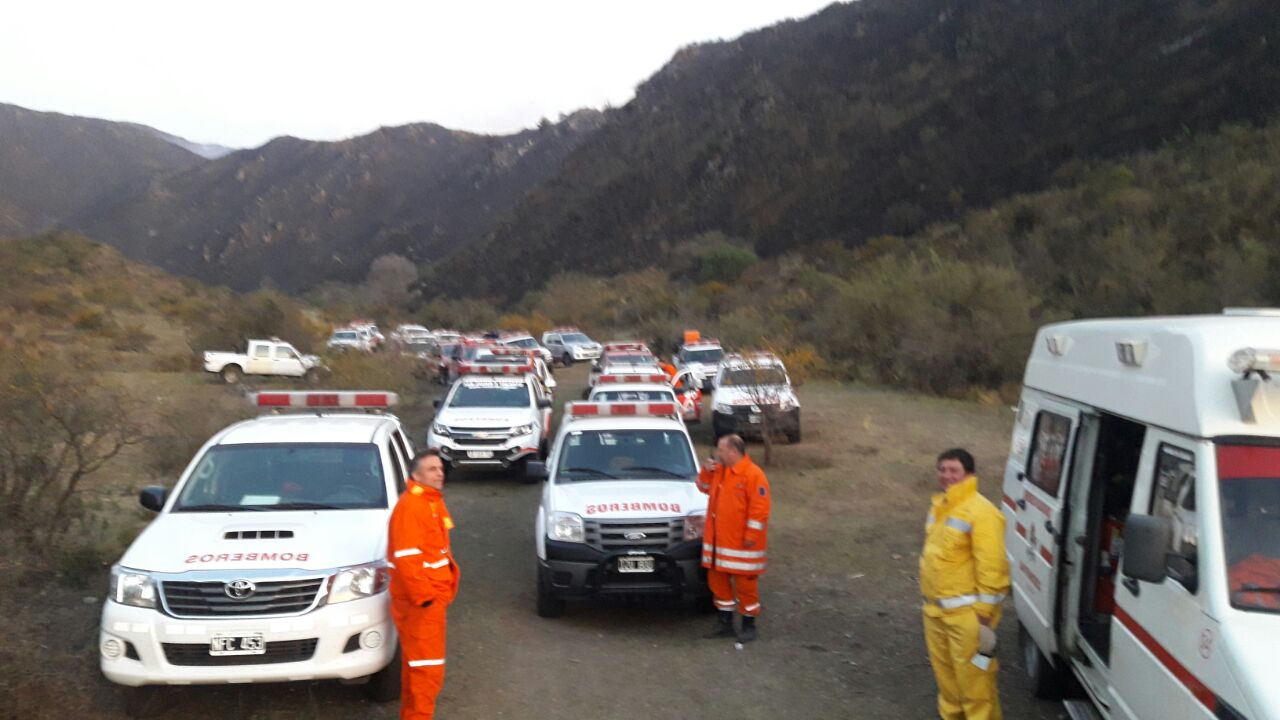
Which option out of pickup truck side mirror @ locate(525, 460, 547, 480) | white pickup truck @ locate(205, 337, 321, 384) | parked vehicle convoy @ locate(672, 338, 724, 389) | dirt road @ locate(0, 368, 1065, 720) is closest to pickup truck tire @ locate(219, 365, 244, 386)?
white pickup truck @ locate(205, 337, 321, 384)

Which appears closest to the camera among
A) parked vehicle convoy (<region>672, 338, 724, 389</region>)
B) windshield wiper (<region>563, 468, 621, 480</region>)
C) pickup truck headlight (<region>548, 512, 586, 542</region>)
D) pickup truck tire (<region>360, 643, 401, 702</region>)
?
pickup truck tire (<region>360, 643, 401, 702</region>)

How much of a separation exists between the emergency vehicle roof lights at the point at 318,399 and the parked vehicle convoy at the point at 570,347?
3474 centimetres

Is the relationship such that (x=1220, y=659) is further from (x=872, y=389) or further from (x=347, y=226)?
(x=347, y=226)

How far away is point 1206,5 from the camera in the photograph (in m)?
52.9

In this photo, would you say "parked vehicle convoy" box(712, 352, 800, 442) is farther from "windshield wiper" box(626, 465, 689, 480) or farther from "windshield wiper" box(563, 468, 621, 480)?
"windshield wiper" box(563, 468, 621, 480)

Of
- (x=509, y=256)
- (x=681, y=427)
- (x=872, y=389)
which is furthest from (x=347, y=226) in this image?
(x=681, y=427)

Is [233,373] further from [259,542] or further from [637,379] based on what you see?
[259,542]

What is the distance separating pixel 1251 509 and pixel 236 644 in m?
5.06

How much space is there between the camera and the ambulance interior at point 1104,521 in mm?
5617

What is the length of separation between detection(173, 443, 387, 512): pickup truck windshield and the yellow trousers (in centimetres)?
385

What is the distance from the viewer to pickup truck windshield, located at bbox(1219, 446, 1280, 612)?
3.85 meters

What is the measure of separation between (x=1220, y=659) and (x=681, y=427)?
6715 mm

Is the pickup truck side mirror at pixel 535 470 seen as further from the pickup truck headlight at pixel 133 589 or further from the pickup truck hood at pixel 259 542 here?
the pickup truck headlight at pixel 133 589

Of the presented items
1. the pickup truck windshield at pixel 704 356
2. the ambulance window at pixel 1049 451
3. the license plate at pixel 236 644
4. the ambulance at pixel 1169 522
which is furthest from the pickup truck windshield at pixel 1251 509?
the pickup truck windshield at pixel 704 356
